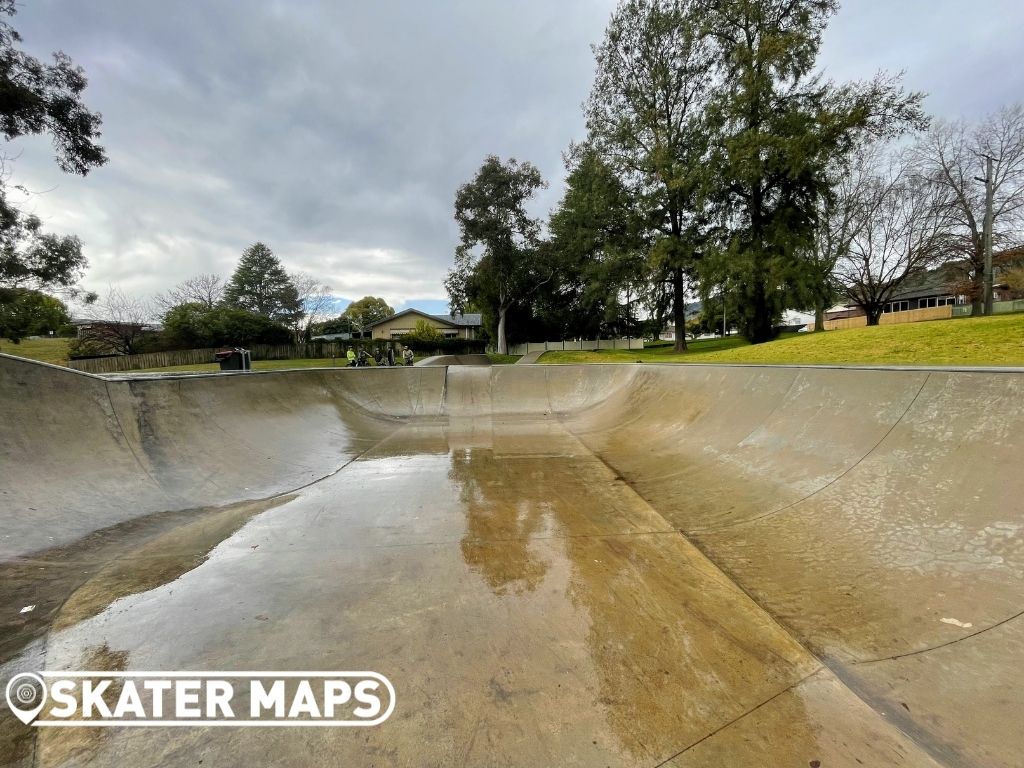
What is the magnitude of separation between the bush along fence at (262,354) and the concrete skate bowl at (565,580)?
2162 cm

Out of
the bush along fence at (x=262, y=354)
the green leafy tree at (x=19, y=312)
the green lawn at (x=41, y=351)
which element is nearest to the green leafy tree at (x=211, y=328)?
the bush along fence at (x=262, y=354)

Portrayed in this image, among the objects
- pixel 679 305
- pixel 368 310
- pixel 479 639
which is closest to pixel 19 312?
pixel 479 639

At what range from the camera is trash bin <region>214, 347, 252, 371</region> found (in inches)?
439

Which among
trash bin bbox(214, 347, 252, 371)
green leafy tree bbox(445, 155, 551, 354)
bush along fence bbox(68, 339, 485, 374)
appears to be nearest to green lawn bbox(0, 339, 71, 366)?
bush along fence bbox(68, 339, 485, 374)

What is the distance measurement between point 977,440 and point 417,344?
33671 millimetres

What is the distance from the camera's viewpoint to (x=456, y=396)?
10.5m

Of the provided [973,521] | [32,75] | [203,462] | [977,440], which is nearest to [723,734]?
[973,521]

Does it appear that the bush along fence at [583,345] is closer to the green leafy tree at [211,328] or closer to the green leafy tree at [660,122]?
the green leafy tree at [660,122]

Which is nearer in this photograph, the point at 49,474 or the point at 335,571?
the point at 335,571

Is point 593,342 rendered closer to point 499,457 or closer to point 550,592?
point 499,457

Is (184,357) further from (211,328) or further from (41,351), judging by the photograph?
(41,351)

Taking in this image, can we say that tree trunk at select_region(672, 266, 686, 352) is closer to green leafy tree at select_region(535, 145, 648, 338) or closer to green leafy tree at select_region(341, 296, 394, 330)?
green leafy tree at select_region(535, 145, 648, 338)

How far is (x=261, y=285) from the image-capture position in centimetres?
5847

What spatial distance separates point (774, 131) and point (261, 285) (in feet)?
207
